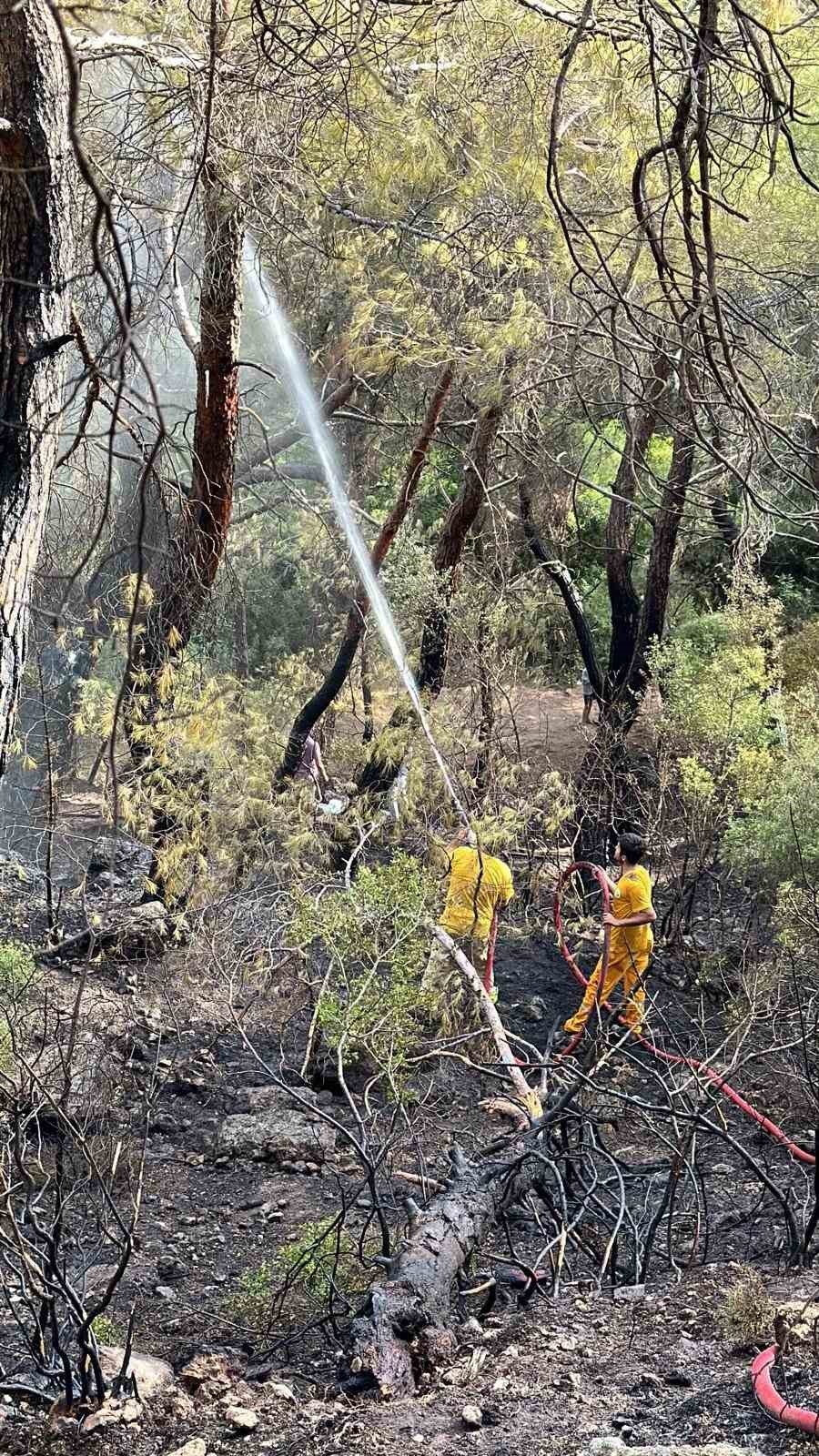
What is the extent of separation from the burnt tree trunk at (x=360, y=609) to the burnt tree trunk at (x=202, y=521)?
166 centimetres

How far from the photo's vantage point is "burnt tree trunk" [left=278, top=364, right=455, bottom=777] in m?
11.1

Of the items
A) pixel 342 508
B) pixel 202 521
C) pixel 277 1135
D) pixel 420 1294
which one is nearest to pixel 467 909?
pixel 277 1135

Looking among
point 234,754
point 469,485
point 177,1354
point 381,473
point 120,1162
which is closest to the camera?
point 177,1354

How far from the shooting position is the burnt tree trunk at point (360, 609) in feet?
36.5

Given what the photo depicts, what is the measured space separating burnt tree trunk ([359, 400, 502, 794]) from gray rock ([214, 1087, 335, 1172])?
3.51 meters

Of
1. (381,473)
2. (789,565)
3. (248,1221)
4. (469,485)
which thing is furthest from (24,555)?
(789,565)

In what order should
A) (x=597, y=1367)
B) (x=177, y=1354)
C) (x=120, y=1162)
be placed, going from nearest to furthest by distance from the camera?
(x=597, y=1367)
(x=177, y=1354)
(x=120, y=1162)

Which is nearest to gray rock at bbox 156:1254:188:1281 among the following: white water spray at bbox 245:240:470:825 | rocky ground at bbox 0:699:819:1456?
rocky ground at bbox 0:699:819:1456

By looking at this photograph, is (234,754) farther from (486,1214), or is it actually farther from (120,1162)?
(486,1214)

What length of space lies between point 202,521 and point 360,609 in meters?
2.49

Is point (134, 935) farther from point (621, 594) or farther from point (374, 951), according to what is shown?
point (621, 594)

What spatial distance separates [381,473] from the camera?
1678 centimetres

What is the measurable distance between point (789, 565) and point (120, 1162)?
13.1 meters

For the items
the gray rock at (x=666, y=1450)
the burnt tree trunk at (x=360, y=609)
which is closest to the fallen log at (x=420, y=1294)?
the gray rock at (x=666, y=1450)
